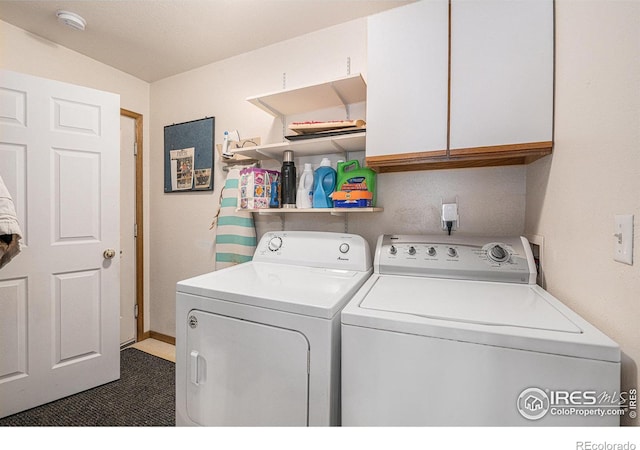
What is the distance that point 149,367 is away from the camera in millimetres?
2316

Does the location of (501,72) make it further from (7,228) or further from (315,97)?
(7,228)

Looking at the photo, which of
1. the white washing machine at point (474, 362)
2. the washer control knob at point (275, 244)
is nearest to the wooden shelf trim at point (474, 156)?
the white washing machine at point (474, 362)

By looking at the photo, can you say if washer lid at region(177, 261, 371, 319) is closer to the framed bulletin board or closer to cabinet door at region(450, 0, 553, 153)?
cabinet door at region(450, 0, 553, 153)

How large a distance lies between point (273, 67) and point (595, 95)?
1.93 meters

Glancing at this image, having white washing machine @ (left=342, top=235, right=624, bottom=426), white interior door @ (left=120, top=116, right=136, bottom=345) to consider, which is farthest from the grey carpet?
A: white washing machine @ (left=342, top=235, right=624, bottom=426)

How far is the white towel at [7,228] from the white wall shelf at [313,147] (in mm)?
1144

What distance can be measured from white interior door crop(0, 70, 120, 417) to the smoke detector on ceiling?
15.8 inches

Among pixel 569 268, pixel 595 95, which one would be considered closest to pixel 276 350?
pixel 569 268

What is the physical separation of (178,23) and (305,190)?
4.73 ft

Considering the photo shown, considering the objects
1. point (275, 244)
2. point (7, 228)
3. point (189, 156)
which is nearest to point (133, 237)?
point (189, 156)

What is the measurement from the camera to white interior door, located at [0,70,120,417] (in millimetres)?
1725

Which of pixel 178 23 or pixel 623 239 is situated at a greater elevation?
pixel 178 23

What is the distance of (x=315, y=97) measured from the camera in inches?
70.9

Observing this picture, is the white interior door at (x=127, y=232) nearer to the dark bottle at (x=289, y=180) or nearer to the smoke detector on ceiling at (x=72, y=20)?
the smoke detector on ceiling at (x=72, y=20)
